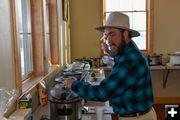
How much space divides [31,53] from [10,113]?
1142 mm

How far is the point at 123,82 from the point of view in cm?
157

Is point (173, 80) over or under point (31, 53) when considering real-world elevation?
under

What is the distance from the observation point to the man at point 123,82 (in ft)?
5.18

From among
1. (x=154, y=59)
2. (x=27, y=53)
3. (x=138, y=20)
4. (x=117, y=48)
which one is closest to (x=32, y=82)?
(x=27, y=53)

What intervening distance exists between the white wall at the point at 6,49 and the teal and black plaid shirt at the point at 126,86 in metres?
0.41

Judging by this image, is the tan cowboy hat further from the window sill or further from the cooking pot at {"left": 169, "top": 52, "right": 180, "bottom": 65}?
the cooking pot at {"left": 169, "top": 52, "right": 180, "bottom": 65}

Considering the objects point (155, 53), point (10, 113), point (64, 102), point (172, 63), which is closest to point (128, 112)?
point (64, 102)

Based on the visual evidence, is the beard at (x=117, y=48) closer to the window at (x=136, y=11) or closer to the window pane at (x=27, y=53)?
the window pane at (x=27, y=53)

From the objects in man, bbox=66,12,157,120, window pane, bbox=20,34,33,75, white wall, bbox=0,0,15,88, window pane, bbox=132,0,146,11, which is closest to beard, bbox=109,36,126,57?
man, bbox=66,12,157,120

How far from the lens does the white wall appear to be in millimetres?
1585

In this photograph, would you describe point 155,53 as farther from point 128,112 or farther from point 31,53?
point 128,112

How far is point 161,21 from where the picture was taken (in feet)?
16.5

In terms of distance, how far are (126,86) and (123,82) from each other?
0.13ft

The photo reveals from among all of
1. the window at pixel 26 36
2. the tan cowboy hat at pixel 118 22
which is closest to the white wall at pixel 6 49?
the tan cowboy hat at pixel 118 22
